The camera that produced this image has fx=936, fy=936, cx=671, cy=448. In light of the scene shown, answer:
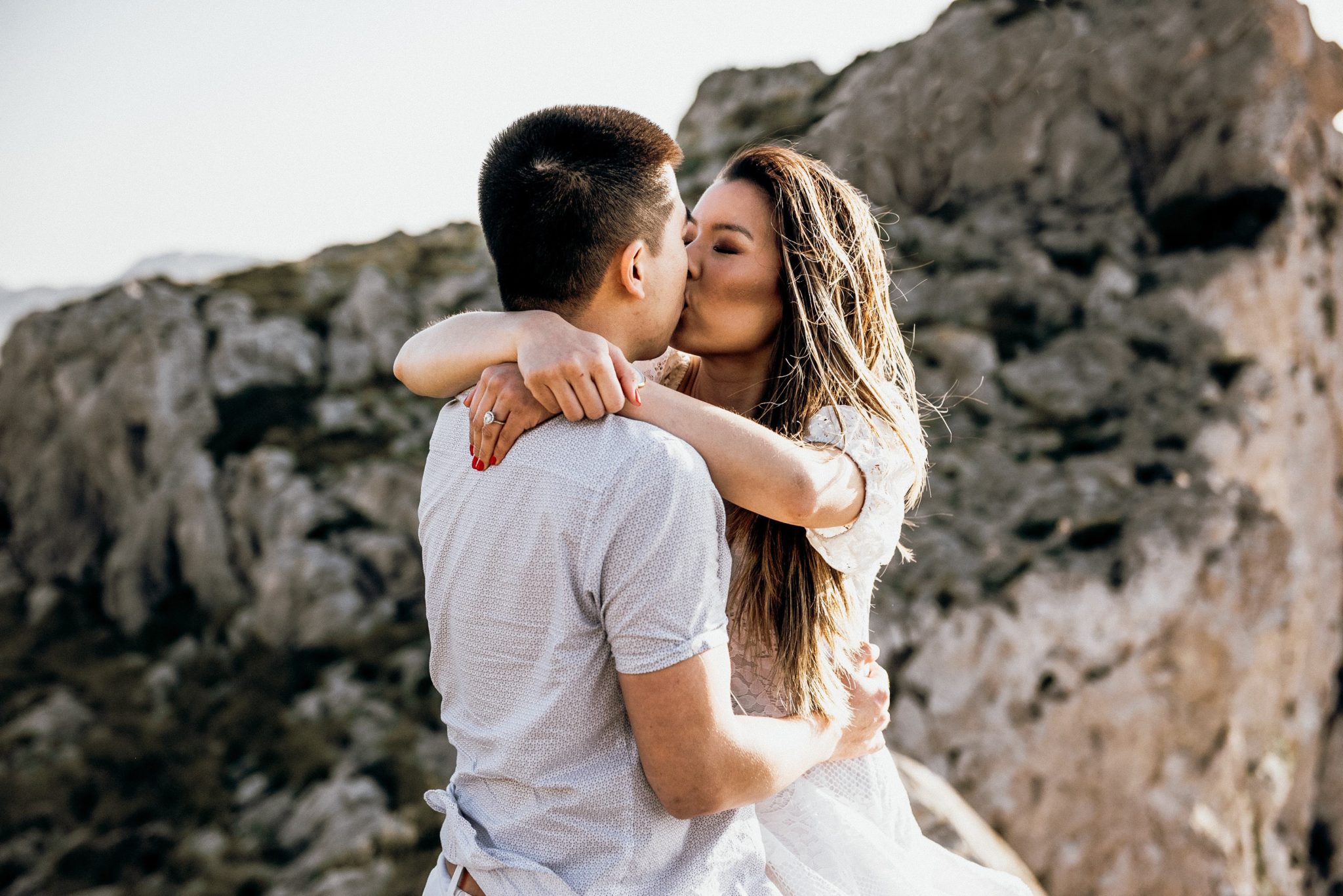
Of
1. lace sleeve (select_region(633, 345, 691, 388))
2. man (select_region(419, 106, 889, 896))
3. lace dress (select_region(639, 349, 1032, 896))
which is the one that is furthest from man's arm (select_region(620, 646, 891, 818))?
lace sleeve (select_region(633, 345, 691, 388))

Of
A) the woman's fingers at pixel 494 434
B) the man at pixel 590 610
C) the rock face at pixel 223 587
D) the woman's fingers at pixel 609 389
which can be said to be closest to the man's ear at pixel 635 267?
the man at pixel 590 610

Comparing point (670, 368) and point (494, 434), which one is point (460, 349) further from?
point (670, 368)

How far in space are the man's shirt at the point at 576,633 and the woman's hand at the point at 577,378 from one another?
0.04m

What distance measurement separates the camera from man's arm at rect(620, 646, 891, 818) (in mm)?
1813

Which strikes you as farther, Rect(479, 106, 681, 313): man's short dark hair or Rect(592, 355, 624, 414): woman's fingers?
Rect(479, 106, 681, 313): man's short dark hair

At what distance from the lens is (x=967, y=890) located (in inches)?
117

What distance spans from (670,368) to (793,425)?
110cm

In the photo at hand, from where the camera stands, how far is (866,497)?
101 inches

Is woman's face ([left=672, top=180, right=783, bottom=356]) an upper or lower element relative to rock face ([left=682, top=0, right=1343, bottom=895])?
upper

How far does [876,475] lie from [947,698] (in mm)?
14192

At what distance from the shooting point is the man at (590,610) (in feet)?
5.95

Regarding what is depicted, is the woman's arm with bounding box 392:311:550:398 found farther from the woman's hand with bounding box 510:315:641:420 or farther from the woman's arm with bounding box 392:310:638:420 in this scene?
the woman's hand with bounding box 510:315:641:420

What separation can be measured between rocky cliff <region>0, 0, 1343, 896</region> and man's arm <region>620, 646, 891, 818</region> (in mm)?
9815

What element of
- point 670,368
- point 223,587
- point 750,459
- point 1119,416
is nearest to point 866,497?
point 750,459
